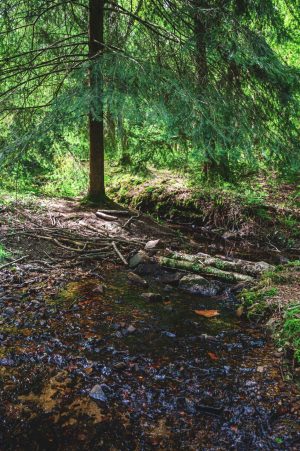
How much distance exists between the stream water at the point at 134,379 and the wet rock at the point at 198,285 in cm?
63

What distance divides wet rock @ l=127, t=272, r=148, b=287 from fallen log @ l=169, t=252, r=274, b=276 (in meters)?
1.07

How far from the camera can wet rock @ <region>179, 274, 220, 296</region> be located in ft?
18.4

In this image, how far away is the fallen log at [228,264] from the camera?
626cm

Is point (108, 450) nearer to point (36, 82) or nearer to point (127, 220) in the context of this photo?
point (127, 220)

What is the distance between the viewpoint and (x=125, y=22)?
30.0 ft

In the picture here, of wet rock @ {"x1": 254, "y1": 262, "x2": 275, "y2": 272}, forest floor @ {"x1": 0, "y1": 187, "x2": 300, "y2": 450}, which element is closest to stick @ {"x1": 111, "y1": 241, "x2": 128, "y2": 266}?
forest floor @ {"x1": 0, "y1": 187, "x2": 300, "y2": 450}

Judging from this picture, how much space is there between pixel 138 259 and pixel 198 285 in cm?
115

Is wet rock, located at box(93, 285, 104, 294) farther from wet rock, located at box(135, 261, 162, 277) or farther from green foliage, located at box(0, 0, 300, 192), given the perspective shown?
green foliage, located at box(0, 0, 300, 192)

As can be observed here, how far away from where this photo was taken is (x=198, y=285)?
5719 millimetres

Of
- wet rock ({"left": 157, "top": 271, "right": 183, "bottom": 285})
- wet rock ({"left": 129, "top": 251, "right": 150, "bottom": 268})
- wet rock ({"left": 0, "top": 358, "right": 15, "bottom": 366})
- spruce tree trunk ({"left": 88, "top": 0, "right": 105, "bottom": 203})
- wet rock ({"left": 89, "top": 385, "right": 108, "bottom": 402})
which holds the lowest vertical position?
wet rock ({"left": 89, "top": 385, "right": 108, "bottom": 402})

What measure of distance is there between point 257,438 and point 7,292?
11.3ft

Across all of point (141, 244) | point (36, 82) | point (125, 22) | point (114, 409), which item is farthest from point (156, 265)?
point (125, 22)

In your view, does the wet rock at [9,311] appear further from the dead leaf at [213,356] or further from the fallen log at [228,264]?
the fallen log at [228,264]

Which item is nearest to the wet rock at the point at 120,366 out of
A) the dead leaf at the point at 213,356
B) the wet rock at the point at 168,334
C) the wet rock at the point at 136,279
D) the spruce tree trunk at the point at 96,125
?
the wet rock at the point at 168,334
